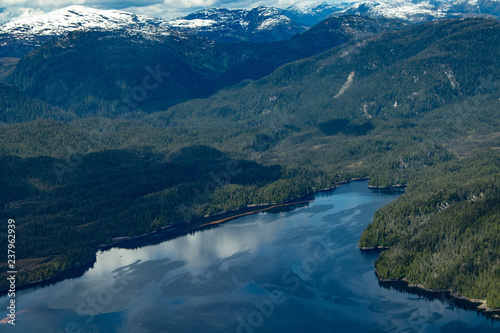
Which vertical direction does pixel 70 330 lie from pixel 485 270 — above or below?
below

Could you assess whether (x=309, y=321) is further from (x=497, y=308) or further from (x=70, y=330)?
(x=70, y=330)

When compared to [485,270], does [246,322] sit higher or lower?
lower

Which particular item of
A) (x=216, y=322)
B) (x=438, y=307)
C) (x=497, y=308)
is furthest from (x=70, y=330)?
(x=497, y=308)

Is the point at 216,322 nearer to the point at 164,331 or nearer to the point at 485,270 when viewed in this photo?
the point at 164,331

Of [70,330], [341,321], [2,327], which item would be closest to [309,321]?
[341,321]

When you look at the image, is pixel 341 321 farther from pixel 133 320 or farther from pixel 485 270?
pixel 133 320

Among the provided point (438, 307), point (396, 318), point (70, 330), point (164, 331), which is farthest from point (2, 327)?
point (438, 307)

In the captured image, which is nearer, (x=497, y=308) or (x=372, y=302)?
(x=497, y=308)
